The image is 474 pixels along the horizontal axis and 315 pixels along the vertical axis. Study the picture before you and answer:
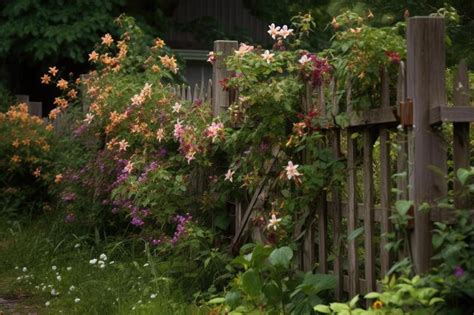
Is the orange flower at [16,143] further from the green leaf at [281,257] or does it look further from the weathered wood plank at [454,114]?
the weathered wood plank at [454,114]

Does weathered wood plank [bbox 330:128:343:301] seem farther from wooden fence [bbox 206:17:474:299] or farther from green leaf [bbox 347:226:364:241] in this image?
green leaf [bbox 347:226:364:241]

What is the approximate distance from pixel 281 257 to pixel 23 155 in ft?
23.5

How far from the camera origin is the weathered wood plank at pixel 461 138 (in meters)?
4.48

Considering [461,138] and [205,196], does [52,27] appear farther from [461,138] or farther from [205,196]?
[461,138]

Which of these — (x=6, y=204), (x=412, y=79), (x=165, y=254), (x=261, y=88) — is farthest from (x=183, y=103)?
(x=6, y=204)

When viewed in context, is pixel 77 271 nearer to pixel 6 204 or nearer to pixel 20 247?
pixel 20 247

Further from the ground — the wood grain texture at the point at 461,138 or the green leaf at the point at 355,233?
the wood grain texture at the point at 461,138

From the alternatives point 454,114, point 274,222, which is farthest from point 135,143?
point 454,114

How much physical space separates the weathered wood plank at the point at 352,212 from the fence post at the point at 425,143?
0.65 meters

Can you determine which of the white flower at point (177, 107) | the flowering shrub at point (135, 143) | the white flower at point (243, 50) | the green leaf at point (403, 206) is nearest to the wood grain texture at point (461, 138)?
the green leaf at point (403, 206)

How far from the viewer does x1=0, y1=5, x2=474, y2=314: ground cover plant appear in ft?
16.1

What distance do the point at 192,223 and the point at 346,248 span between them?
1677mm

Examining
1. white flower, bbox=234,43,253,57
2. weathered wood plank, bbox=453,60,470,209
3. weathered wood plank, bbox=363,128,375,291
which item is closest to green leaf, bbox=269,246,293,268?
weathered wood plank, bbox=363,128,375,291

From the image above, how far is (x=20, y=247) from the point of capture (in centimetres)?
911
